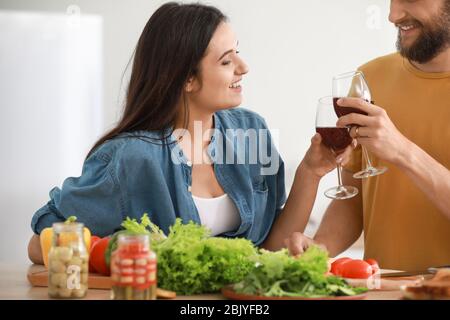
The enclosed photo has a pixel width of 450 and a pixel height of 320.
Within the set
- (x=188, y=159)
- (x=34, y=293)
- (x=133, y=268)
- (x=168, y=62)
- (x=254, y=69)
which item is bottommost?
(x=34, y=293)

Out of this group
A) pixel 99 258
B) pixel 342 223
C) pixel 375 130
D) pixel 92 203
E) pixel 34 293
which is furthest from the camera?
pixel 342 223

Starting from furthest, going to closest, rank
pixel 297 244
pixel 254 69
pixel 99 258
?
pixel 254 69
pixel 297 244
pixel 99 258

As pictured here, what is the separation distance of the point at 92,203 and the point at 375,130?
91 centimetres

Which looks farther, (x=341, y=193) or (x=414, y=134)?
(x=414, y=134)

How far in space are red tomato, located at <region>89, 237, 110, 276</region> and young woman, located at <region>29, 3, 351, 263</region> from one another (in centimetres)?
57

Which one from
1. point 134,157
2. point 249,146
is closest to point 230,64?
point 249,146

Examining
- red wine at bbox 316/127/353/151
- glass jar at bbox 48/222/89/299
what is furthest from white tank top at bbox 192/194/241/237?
glass jar at bbox 48/222/89/299

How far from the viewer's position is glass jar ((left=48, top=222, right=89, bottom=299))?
5.35 feet

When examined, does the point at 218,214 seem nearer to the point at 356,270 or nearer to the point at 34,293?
the point at 356,270

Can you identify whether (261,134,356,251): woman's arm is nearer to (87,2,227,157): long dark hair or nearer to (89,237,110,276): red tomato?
(87,2,227,157): long dark hair

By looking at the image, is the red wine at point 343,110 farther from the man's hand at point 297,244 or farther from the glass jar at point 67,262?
the glass jar at point 67,262

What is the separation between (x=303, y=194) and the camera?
103 inches

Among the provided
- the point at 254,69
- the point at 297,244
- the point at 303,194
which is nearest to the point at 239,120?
the point at 303,194
